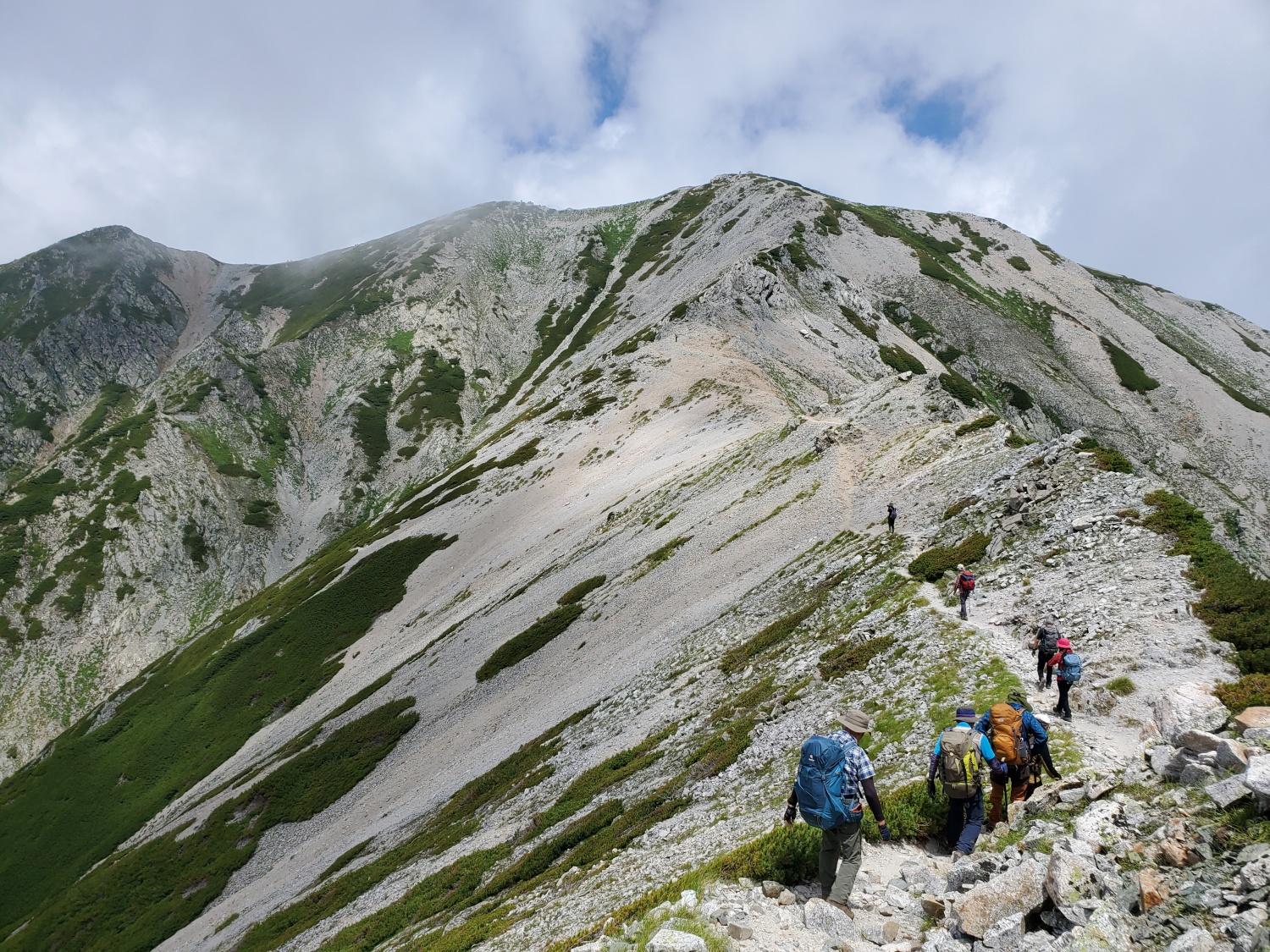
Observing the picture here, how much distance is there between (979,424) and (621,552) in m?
27.7

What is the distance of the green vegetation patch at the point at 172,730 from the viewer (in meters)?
66.2

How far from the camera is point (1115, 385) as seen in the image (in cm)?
10650

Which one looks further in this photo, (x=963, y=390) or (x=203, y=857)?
(x=963, y=390)

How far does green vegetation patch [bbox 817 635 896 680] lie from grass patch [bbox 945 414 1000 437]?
2307 cm

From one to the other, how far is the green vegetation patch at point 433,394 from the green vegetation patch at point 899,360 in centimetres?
9594

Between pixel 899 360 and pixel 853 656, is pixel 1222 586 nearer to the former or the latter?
pixel 853 656

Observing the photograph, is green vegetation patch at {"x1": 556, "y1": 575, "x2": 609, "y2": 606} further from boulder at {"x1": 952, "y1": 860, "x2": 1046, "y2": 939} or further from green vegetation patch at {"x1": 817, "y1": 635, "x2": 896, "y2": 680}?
boulder at {"x1": 952, "y1": 860, "x2": 1046, "y2": 939}

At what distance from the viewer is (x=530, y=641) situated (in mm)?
48688

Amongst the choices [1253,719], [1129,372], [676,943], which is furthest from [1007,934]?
[1129,372]

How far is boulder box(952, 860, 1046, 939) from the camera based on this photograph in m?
8.67

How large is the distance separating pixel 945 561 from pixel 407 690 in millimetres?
41884

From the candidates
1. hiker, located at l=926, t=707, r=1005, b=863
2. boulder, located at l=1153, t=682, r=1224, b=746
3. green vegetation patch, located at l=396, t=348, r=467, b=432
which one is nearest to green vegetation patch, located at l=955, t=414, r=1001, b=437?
boulder, located at l=1153, t=682, r=1224, b=746

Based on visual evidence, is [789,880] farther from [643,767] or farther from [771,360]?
[771,360]

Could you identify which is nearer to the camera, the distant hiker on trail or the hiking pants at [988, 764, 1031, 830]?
the hiking pants at [988, 764, 1031, 830]
